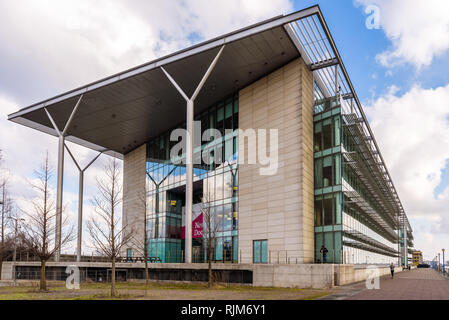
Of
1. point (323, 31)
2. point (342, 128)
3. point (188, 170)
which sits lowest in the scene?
point (188, 170)

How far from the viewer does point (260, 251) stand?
36.6 metres

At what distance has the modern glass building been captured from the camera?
34.5 metres

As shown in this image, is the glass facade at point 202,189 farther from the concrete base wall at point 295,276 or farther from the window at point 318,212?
the window at point 318,212

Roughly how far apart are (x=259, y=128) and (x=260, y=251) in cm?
1068

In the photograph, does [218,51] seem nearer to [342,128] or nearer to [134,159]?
[342,128]

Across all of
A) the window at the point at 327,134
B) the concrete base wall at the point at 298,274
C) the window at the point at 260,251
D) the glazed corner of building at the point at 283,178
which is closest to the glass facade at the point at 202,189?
the glazed corner of building at the point at 283,178

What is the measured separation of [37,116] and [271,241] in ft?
97.0

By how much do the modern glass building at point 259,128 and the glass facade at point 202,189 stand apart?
0.53 ft

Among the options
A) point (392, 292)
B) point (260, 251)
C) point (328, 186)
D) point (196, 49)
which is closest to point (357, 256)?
point (328, 186)

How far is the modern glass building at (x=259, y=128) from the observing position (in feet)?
113
